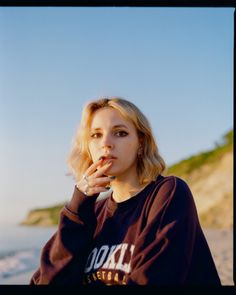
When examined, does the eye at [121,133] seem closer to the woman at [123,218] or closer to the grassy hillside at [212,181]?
the woman at [123,218]

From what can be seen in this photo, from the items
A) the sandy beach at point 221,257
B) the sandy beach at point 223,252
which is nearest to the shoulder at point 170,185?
the sandy beach at point 221,257

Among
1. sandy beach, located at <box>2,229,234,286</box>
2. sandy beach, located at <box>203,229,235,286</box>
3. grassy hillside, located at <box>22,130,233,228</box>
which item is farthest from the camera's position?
grassy hillside, located at <box>22,130,233,228</box>

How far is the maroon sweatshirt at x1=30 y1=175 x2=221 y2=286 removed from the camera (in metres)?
1.17

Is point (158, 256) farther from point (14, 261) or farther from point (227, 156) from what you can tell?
point (227, 156)

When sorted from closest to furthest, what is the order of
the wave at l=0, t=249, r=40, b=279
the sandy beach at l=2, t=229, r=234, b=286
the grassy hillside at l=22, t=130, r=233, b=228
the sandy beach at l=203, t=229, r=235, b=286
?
the sandy beach at l=2, t=229, r=234, b=286 < the wave at l=0, t=249, r=40, b=279 < the sandy beach at l=203, t=229, r=235, b=286 < the grassy hillside at l=22, t=130, r=233, b=228

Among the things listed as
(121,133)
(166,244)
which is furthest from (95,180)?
(166,244)

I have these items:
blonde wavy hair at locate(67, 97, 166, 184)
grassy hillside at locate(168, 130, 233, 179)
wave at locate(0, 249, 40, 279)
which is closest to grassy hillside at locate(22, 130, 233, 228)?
grassy hillside at locate(168, 130, 233, 179)

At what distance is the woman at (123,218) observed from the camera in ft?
3.86

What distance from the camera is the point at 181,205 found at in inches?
48.1

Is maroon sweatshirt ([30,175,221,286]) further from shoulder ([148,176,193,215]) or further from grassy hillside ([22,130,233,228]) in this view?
grassy hillside ([22,130,233,228])

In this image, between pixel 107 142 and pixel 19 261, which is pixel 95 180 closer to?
pixel 107 142

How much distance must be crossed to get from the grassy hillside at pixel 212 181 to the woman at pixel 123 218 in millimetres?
5955

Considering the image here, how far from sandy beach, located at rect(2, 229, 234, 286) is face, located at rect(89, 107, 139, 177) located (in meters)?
1.89

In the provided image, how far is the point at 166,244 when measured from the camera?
1.17 metres
